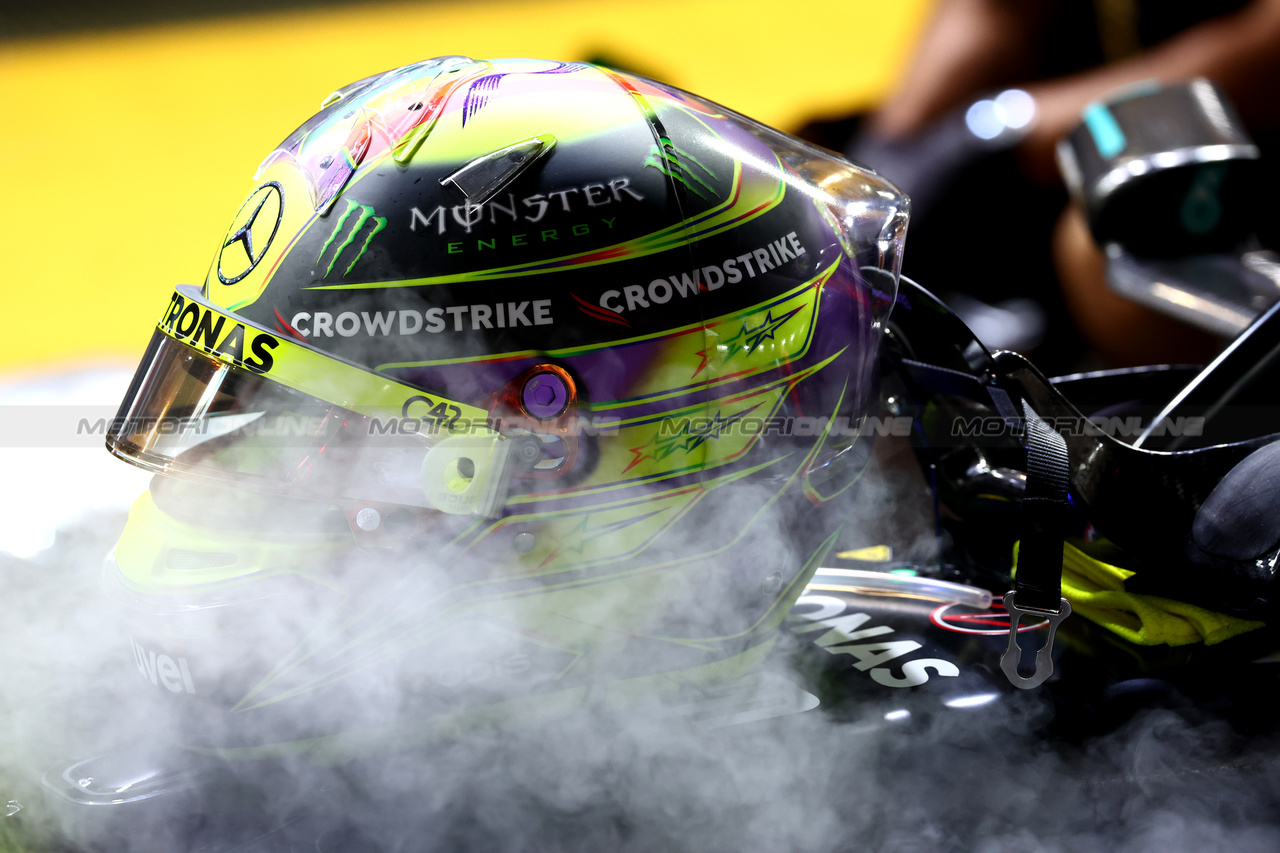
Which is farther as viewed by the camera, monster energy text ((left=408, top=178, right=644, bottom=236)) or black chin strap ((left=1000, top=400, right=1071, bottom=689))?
black chin strap ((left=1000, top=400, right=1071, bottom=689))

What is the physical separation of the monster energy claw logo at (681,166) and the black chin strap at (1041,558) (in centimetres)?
34

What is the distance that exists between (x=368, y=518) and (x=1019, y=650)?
0.52 metres

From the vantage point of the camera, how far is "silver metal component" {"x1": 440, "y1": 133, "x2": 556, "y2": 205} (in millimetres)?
714

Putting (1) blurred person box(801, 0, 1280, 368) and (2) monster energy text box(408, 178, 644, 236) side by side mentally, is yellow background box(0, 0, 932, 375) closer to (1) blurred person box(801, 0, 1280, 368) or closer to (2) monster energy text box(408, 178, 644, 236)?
(1) blurred person box(801, 0, 1280, 368)

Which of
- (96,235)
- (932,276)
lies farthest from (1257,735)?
(96,235)

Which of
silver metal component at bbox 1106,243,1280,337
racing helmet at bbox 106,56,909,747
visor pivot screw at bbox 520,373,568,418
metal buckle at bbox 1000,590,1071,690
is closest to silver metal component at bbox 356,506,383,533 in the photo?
racing helmet at bbox 106,56,909,747

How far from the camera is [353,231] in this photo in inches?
28.1

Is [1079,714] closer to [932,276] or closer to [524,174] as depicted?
[524,174]

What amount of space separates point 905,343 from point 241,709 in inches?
25.8

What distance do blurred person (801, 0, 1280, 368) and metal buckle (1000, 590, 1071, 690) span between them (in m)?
1.14

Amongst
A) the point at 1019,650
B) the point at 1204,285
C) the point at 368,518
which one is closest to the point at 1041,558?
the point at 1019,650

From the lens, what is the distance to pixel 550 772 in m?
0.76

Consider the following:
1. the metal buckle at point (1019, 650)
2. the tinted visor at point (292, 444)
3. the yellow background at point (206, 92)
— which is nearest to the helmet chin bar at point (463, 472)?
the tinted visor at point (292, 444)

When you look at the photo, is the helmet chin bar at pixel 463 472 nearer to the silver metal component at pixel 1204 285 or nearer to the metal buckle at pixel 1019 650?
the metal buckle at pixel 1019 650
